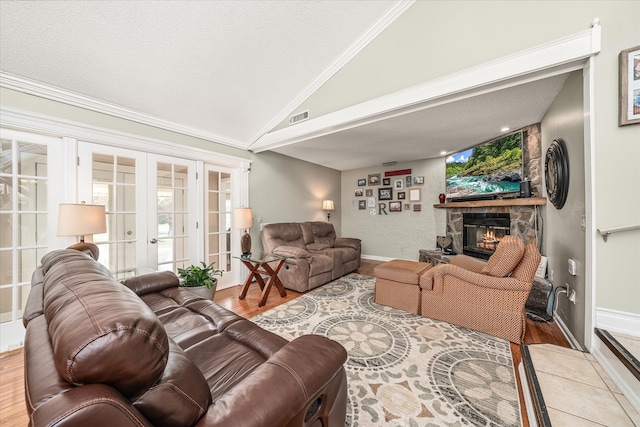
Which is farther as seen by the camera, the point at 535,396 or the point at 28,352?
the point at 535,396

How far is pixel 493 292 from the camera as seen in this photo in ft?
7.21

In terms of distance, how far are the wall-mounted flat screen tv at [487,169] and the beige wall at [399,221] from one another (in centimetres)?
42

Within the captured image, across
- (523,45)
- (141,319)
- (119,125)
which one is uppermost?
(523,45)

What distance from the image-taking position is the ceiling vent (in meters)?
3.40

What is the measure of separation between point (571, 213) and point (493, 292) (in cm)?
102

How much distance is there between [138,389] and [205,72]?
9.65 feet

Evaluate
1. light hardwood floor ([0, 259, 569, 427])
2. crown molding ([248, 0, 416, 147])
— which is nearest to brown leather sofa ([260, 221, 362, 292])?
light hardwood floor ([0, 259, 569, 427])

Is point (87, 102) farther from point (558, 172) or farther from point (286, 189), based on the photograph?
point (558, 172)

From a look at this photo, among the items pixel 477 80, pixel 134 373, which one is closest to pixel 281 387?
pixel 134 373

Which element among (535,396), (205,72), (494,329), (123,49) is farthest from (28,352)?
(494,329)

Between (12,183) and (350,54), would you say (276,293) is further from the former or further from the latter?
(350,54)

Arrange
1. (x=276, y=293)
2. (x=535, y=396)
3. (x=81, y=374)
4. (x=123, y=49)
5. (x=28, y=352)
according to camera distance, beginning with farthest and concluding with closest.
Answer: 1. (x=276, y=293)
2. (x=123, y=49)
3. (x=535, y=396)
4. (x=28, y=352)
5. (x=81, y=374)

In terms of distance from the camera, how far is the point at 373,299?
309 centimetres

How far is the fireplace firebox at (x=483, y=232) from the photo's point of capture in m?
3.77
